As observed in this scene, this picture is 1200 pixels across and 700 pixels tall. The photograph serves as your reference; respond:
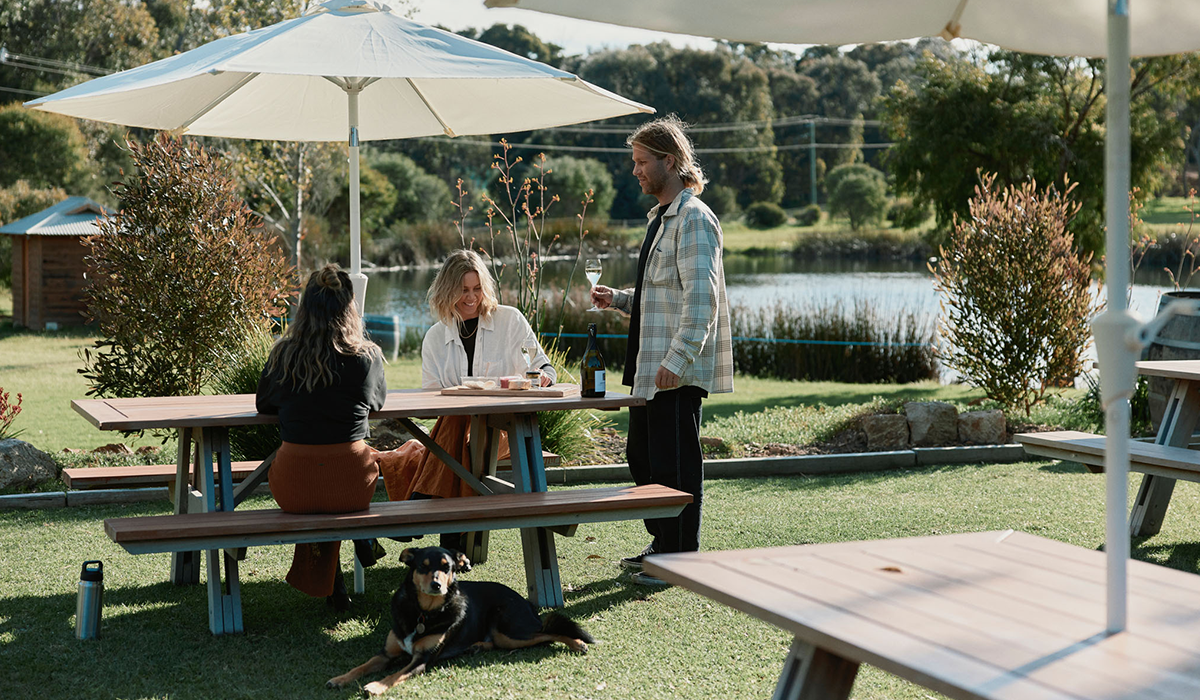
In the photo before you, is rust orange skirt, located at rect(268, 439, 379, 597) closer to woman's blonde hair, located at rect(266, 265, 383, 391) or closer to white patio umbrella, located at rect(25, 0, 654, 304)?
woman's blonde hair, located at rect(266, 265, 383, 391)

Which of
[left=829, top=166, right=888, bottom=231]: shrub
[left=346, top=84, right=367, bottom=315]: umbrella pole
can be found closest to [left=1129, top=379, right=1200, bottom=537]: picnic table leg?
[left=346, top=84, right=367, bottom=315]: umbrella pole

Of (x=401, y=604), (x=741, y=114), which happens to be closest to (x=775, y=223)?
(x=741, y=114)

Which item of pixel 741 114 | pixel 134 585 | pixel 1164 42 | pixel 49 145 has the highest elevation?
pixel 741 114

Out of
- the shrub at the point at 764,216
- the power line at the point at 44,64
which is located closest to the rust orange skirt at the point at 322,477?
the power line at the point at 44,64

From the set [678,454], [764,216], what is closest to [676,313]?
[678,454]

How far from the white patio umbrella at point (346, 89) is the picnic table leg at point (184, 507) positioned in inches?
52.6

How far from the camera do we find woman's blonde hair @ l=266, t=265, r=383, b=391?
3.80 m

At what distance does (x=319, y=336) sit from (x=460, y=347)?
1414 mm

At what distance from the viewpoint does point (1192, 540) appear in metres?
5.17

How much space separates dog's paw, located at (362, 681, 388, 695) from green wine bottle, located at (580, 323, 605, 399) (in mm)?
1633

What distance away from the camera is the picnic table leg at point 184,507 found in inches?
175

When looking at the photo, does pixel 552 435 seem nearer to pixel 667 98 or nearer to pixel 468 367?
pixel 468 367

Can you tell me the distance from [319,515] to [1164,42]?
2.94 metres

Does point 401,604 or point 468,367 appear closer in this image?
point 401,604
